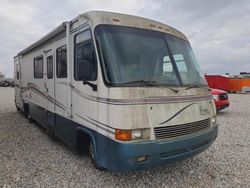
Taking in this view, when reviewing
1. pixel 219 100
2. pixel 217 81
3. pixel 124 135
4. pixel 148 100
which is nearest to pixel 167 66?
pixel 148 100

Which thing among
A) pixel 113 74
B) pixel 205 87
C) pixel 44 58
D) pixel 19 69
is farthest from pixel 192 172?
pixel 19 69

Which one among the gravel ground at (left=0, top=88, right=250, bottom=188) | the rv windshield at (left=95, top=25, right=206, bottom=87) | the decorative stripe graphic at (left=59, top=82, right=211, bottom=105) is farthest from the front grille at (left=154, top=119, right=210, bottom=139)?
the gravel ground at (left=0, top=88, right=250, bottom=188)

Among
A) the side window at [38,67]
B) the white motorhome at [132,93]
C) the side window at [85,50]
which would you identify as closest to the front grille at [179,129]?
the white motorhome at [132,93]

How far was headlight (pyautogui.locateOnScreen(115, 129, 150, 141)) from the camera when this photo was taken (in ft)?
10.2

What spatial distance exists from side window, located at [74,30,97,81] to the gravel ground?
1663 mm

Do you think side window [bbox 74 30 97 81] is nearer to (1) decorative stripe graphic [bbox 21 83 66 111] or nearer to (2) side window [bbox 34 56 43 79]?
(1) decorative stripe graphic [bbox 21 83 66 111]

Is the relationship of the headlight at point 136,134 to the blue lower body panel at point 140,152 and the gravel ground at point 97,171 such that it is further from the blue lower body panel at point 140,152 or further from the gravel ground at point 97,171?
the gravel ground at point 97,171

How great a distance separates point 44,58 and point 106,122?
372 centimetres

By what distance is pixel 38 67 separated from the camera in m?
6.90

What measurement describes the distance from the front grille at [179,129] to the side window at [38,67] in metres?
4.44

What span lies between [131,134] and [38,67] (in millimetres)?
Answer: 4780

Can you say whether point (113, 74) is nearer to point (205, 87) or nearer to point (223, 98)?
point (205, 87)

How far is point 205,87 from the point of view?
4.25 meters

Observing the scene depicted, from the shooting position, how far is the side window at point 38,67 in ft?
21.5
